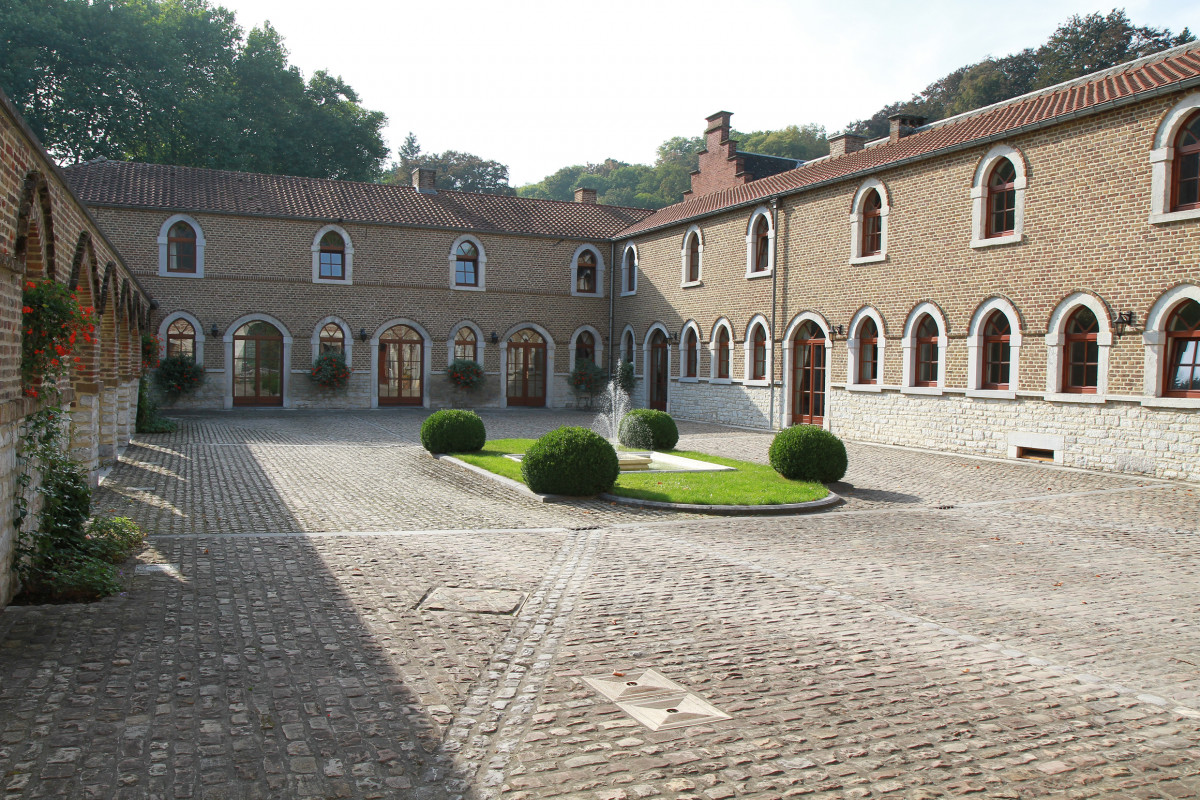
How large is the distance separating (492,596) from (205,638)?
2027mm

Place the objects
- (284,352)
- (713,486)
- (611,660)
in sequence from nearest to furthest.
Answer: (611,660) < (713,486) < (284,352)

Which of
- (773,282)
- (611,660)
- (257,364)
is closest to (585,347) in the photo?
(773,282)

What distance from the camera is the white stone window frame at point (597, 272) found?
30891 mm

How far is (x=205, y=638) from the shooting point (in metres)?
5.44

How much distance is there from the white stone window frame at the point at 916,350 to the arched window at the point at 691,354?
8212 mm

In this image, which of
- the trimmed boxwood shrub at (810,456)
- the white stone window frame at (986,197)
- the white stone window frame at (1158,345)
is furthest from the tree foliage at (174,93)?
the white stone window frame at (1158,345)

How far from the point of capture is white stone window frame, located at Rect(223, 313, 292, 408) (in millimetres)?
26562

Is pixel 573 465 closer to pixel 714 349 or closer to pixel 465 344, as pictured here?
pixel 714 349

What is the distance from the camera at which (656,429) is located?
669 inches

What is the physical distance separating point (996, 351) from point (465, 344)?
703 inches

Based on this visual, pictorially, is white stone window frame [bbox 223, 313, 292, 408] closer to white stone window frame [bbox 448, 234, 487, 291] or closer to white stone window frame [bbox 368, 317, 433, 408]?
white stone window frame [bbox 368, 317, 433, 408]

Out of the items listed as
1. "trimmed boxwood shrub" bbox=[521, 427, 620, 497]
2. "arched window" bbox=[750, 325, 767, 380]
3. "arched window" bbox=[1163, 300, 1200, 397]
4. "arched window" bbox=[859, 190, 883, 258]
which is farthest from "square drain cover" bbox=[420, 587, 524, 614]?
"arched window" bbox=[750, 325, 767, 380]

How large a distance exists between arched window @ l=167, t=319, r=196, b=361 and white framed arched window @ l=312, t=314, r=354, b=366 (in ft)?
11.4

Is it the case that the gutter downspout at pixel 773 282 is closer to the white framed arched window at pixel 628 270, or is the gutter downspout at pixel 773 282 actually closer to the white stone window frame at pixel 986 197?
the white stone window frame at pixel 986 197
